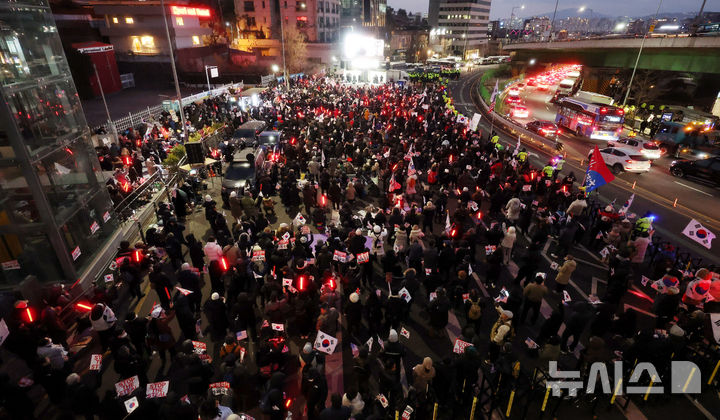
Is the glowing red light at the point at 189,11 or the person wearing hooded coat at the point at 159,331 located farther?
the glowing red light at the point at 189,11

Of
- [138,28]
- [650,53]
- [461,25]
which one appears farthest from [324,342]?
[461,25]

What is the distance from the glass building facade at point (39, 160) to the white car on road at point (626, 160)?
25.3 meters

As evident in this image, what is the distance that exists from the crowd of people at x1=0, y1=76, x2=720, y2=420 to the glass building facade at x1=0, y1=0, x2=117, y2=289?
68.5 inches

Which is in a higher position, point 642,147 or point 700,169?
point 642,147

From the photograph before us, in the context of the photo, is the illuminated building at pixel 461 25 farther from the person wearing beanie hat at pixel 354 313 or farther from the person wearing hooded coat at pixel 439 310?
the person wearing beanie hat at pixel 354 313

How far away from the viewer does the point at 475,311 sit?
27.9 ft

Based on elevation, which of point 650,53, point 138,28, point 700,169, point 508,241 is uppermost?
point 138,28

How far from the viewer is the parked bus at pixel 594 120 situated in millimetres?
29453

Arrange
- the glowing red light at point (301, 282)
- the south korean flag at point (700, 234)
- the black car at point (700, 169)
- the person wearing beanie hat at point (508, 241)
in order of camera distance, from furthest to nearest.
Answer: the black car at point (700, 169) → the person wearing beanie hat at point (508, 241) → the south korean flag at point (700, 234) → the glowing red light at point (301, 282)

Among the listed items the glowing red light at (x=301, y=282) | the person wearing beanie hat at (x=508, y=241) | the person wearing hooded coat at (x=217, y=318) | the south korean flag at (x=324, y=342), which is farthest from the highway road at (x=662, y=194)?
the person wearing hooded coat at (x=217, y=318)

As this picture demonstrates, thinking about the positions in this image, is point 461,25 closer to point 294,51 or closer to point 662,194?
point 294,51

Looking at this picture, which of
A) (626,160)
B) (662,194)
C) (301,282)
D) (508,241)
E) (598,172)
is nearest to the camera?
(301,282)

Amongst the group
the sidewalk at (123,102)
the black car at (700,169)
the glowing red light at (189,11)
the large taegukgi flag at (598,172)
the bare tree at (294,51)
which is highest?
the glowing red light at (189,11)

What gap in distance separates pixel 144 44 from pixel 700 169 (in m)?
60.4
